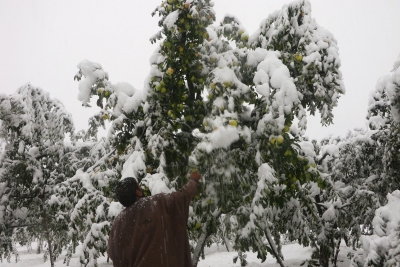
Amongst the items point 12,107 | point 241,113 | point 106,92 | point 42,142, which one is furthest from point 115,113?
point 42,142

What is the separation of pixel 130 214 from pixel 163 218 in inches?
10.0

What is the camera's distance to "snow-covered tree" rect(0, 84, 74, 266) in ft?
23.7

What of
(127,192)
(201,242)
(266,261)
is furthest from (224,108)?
(266,261)

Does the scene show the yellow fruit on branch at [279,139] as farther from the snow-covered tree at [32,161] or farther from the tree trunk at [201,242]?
the snow-covered tree at [32,161]

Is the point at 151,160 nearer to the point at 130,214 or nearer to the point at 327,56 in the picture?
the point at 130,214

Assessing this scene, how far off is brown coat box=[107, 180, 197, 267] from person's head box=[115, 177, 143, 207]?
0.06m

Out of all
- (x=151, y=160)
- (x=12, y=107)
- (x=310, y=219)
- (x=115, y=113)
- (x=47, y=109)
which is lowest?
(x=310, y=219)

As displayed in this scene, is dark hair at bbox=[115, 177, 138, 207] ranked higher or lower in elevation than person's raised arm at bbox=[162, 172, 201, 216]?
higher

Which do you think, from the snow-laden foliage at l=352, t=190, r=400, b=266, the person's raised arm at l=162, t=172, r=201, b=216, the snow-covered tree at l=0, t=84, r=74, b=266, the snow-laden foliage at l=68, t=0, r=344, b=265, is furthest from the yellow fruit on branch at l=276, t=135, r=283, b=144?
the snow-covered tree at l=0, t=84, r=74, b=266

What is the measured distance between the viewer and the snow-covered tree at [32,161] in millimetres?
7227

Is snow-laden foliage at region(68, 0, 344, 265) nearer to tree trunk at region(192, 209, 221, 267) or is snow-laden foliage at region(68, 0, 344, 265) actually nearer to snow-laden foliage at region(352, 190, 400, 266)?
tree trunk at region(192, 209, 221, 267)

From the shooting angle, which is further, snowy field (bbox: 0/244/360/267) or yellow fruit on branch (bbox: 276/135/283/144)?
snowy field (bbox: 0/244/360/267)

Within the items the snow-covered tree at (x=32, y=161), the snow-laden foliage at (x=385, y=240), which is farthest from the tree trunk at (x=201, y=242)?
the snow-covered tree at (x=32, y=161)

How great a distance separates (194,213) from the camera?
362cm
